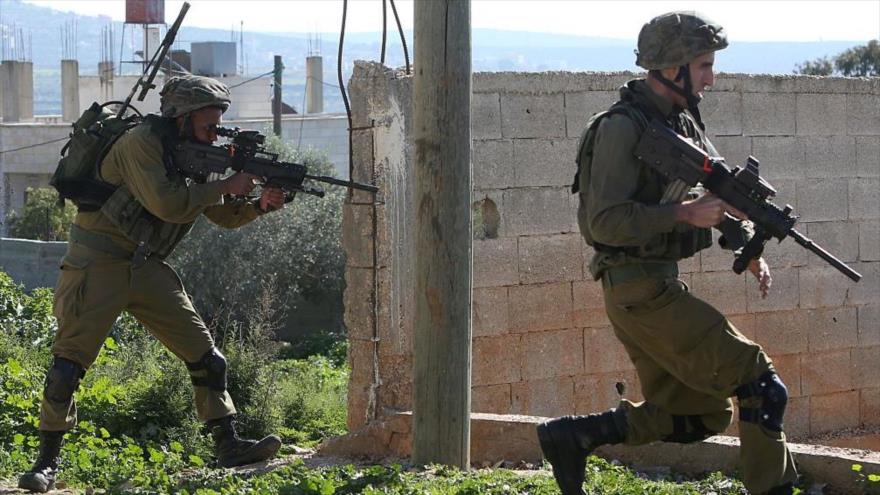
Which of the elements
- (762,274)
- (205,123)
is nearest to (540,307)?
(205,123)

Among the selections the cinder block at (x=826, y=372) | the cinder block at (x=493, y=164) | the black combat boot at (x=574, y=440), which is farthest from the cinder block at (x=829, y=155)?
the black combat boot at (x=574, y=440)

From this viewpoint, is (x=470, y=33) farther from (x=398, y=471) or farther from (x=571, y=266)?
(x=571, y=266)

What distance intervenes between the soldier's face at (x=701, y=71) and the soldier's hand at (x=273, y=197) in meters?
2.22

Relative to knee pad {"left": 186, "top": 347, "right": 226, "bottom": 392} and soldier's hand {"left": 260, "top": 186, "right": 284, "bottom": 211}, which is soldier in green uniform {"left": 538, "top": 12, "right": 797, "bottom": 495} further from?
knee pad {"left": 186, "top": 347, "right": 226, "bottom": 392}

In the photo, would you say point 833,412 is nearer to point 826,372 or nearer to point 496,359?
point 826,372

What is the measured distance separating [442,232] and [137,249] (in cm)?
151

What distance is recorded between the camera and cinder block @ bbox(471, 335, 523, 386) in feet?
25.0

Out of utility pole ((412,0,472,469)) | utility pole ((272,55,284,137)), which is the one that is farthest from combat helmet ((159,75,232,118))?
utility pole ((272,55,284,137))

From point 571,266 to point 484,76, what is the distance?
4.25 feet

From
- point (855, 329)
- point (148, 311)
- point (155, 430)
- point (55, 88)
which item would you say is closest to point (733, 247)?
point (148, 311)

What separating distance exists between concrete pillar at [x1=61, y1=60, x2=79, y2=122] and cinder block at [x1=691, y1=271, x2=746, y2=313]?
36.8 meters

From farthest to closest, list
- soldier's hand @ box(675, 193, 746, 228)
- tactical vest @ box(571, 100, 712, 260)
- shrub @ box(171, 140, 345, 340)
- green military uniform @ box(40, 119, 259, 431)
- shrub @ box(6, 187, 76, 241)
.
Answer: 1. shrub @ box(6, 187, 76, 241)
2. shrub @ box(171, 140, 345, 340)
3. green military uniform @ box(40, 119, 259, 431)
4. tactical vest @ box(571, 100, 712, 260)
5. soldier's hand @ box(675, 193, 746, 228)

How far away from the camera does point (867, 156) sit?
30.7ft

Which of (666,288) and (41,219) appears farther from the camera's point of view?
(41,219)
